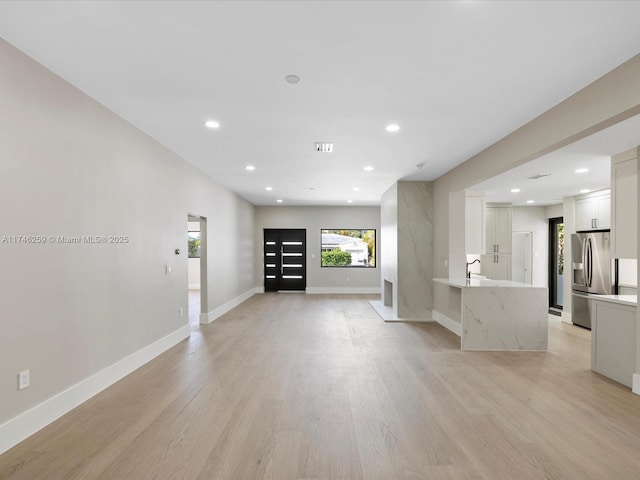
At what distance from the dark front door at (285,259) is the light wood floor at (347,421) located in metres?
5.98

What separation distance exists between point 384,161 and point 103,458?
465 centimetres

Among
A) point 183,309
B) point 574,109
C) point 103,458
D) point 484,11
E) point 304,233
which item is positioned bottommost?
point 103,458

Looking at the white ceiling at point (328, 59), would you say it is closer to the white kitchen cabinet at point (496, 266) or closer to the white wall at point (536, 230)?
the white kitchen cabinet at point (496, 266)

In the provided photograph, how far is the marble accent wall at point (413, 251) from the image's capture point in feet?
22.1

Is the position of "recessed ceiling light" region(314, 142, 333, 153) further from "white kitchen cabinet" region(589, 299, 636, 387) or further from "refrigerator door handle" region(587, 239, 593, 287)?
"refrigerator door handle" region(587, 239, 593, 287)

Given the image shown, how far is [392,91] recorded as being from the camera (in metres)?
2.94

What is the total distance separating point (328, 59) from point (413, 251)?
4908mm

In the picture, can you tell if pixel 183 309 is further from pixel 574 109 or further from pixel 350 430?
pixel 574 109

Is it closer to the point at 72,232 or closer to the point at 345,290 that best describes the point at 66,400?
the point at 72,232

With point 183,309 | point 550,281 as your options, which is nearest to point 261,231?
point 183,309

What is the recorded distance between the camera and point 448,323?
6.00 metres

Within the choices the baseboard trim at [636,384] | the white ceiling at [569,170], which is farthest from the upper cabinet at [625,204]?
the baseboard trim at [636,384]

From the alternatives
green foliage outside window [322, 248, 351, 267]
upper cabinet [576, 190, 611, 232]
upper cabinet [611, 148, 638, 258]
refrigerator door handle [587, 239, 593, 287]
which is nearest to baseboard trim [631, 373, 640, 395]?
upper cabinet [611, 148, 638, 258]

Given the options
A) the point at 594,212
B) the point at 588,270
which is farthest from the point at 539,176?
the point at 588,270
